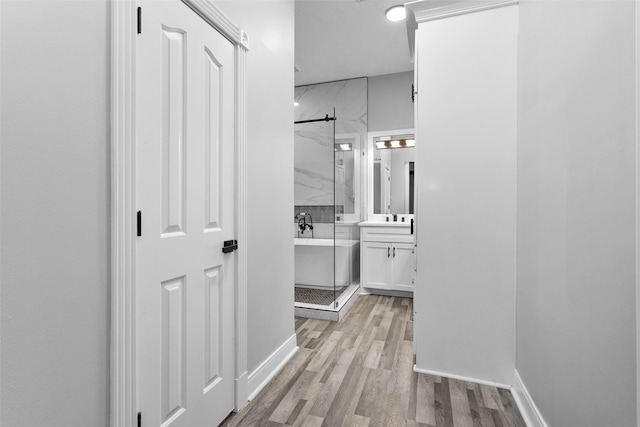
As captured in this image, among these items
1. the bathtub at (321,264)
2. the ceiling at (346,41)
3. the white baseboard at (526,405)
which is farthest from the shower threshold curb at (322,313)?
the ceiling at (346,41)

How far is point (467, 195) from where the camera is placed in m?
2.03

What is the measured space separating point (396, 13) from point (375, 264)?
262 centimetres

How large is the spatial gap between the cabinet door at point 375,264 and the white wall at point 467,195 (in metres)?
1.72

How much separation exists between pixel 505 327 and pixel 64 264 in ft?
7.23

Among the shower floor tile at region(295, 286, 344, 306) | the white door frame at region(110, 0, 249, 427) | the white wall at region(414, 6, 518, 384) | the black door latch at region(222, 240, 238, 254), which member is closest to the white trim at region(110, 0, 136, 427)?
the white door frame at region(110, 0, 249, 427)

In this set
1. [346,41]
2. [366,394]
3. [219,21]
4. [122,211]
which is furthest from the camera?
[346,41]

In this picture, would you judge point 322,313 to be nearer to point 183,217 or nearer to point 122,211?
point 183,217

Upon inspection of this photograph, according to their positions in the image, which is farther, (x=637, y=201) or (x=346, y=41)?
(x=346, y=41)

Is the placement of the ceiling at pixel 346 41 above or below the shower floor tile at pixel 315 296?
above

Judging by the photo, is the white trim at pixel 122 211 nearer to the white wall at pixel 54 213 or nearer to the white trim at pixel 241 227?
the white wall at pixel 54 213

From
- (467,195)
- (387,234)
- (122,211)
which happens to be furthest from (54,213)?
(387,234)

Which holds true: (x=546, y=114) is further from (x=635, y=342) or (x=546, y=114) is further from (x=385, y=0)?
(x=385, y=0)

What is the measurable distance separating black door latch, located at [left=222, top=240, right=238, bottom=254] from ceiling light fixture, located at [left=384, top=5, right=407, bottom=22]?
8.12 feet

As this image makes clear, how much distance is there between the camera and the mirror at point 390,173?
4.24 m
